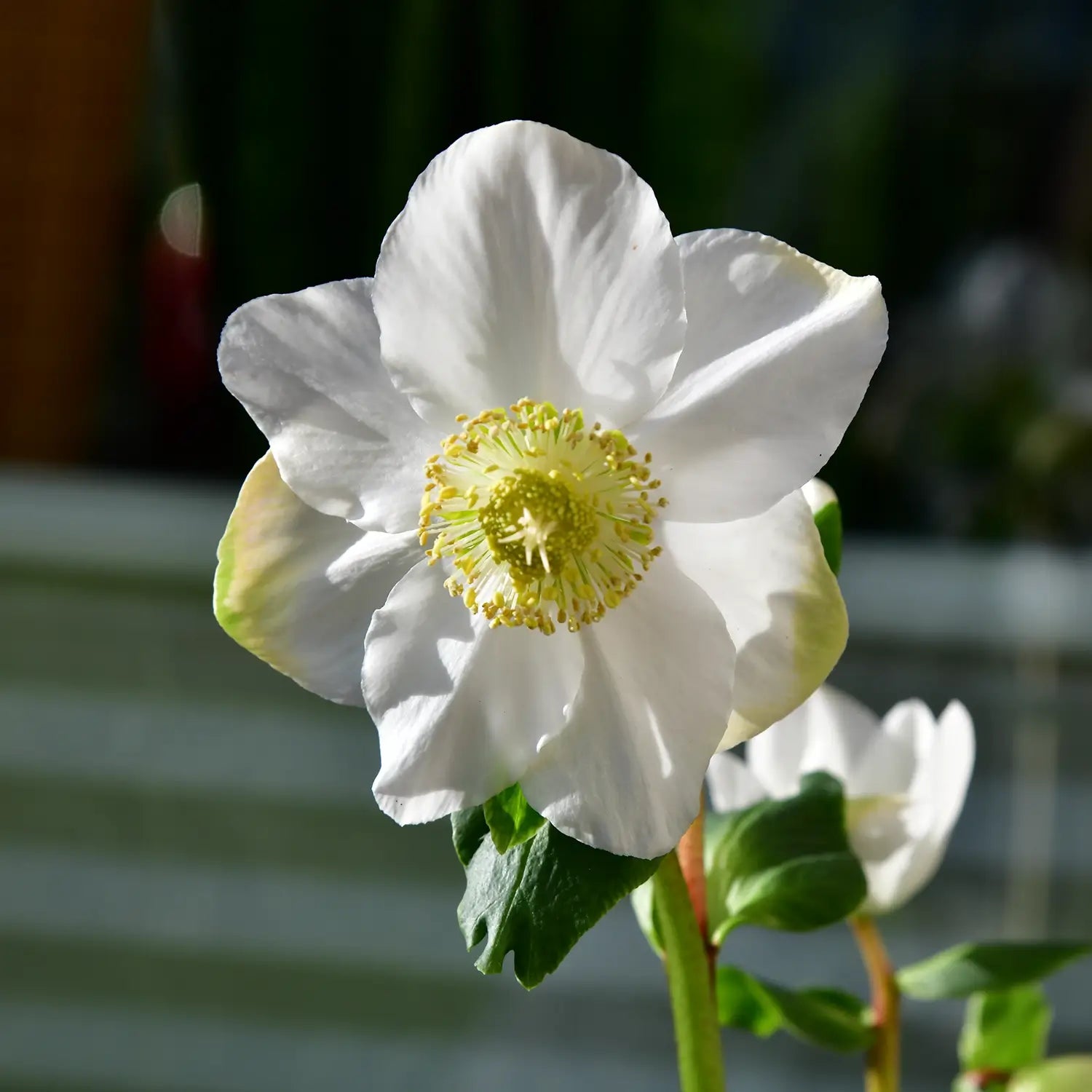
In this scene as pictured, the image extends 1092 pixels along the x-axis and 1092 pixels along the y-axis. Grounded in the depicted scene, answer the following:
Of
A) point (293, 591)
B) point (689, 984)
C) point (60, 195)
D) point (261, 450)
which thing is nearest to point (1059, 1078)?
point (689, 984)

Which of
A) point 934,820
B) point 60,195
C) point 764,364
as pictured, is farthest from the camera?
point 60,195

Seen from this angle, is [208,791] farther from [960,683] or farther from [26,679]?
[960,683]

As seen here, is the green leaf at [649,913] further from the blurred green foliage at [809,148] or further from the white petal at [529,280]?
the blurred green foliage at [809,148]

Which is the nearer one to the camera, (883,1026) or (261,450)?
(883,1026)

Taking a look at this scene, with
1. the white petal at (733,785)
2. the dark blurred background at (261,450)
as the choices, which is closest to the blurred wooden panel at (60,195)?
the dark blurred background at (261,450)

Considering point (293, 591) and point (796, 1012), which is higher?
point (293, 591)

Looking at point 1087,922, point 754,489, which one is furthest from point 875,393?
point 754,489

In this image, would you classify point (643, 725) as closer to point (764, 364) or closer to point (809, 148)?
point (764, 364)
